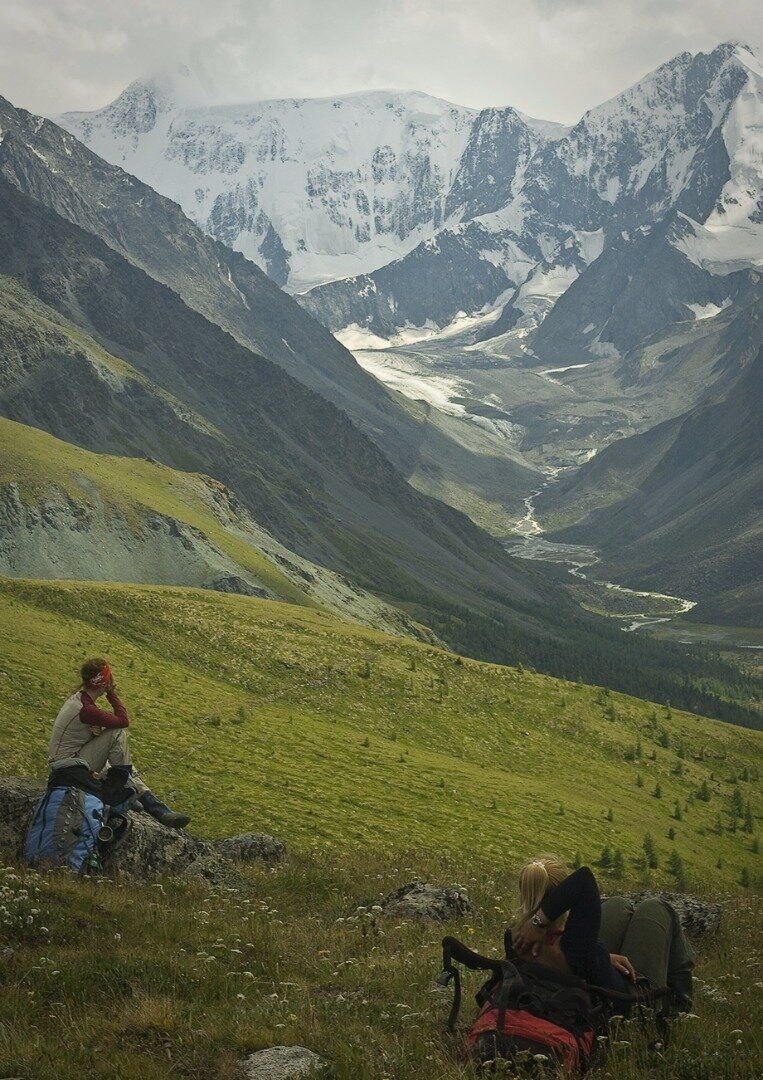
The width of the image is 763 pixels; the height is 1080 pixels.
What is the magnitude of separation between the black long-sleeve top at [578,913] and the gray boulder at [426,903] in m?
8.77

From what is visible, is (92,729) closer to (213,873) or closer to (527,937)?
(213,873)

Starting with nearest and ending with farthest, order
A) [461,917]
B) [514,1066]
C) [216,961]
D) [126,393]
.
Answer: [514,1066] < [216,961] < [461,917] < [126,393]

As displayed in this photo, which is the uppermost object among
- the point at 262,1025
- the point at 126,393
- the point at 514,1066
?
the point at 126,393

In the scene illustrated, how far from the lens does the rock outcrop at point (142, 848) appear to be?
60.5ft

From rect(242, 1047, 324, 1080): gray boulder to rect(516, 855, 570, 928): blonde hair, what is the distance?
2711mm

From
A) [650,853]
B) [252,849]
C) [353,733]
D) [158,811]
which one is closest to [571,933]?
[158,811]

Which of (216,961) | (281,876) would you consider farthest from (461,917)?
(216,961)

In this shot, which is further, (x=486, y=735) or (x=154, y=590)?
(x=154, y=590)


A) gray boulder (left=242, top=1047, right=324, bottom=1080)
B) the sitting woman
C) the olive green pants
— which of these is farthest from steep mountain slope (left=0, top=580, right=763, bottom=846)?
gray boulder (left=242, top=1047, right=324, bottom=1080)

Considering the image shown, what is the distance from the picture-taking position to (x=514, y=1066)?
9.60 metres

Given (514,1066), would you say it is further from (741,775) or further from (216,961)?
(741,775)

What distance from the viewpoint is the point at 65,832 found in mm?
17656

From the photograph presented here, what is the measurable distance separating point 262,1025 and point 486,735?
38728mm

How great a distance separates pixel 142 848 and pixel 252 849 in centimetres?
495
